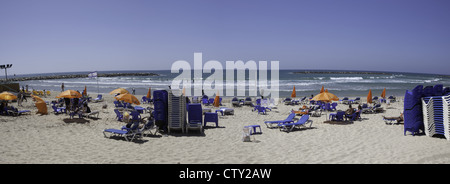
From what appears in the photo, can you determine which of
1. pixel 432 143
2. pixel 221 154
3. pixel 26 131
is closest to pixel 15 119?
pixel 26 131

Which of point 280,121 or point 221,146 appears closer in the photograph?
point 221,146

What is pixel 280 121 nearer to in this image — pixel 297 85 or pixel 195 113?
pixel 195 113

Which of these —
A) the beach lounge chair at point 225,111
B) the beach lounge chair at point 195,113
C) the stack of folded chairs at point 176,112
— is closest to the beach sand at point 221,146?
the stack of folded chairs at point 176,112

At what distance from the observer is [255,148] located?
7055 millimetres

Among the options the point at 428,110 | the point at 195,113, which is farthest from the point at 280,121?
the point at 428,110

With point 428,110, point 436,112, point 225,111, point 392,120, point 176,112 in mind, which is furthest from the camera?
point 225,111

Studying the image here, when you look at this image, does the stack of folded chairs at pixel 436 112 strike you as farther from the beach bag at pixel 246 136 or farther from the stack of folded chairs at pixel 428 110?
the beach bag at pixel 246 136

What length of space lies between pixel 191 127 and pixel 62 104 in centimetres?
906

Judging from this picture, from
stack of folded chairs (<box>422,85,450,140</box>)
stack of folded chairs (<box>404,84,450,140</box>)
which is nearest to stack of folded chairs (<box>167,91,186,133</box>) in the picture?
stack of folded chairs (<box>404,84,450,140</box>)

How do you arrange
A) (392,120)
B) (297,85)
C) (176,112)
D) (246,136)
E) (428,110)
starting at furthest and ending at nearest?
(297,85) < (392,120) < (176,112) < (246,136) < (428,110)

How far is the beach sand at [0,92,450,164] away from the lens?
594cm

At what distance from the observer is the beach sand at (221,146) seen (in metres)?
5.94

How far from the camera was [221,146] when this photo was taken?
23.7 feet
